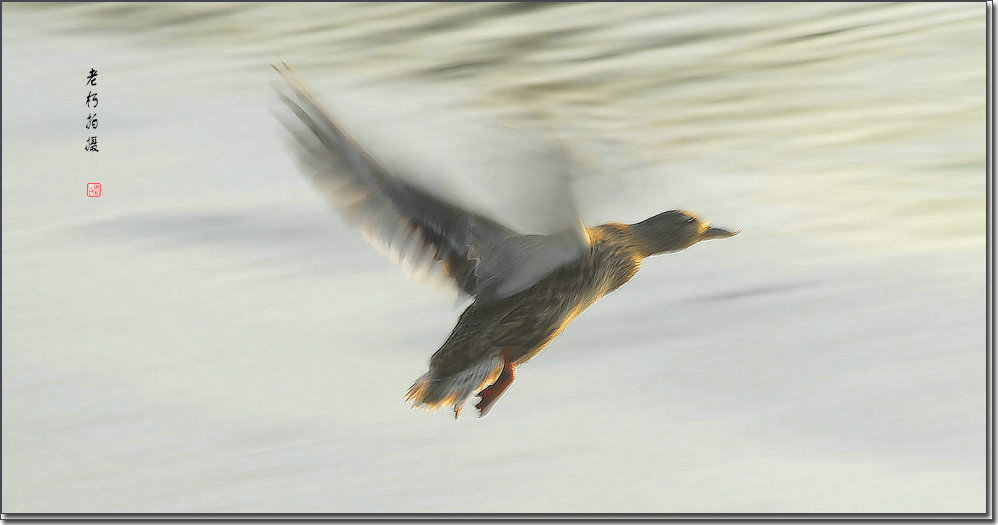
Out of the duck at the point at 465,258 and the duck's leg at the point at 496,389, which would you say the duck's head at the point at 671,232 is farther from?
the duck's leg at the point at 496,389

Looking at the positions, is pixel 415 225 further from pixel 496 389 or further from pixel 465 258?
pixel 496 389

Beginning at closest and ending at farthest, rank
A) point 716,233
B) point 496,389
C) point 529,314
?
point 529,314 < point 496,389 < point 716,233

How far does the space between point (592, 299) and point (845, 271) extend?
1.57 meters

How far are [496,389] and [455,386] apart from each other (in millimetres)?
149

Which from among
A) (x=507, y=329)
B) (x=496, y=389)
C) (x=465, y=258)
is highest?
(x=465, y=258)

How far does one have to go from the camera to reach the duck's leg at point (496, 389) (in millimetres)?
3689

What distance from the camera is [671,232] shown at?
4027 millimetres

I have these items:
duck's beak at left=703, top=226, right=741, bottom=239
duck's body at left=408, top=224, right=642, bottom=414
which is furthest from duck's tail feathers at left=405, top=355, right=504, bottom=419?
duck's beak at left=703, top=226, right=741, bottom=239

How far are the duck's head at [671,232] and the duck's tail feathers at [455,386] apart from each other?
0.60 metres

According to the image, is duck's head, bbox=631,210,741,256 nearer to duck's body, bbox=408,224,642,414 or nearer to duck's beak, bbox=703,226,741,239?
duck's beak, bbox=703,226,741,239

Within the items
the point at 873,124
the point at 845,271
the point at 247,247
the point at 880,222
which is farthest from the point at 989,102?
the point at 247,247

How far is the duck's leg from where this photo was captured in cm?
369

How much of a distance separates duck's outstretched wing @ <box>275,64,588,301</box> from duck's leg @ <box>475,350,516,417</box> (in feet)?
0.73

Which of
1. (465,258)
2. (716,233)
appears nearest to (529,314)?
(465,258)
